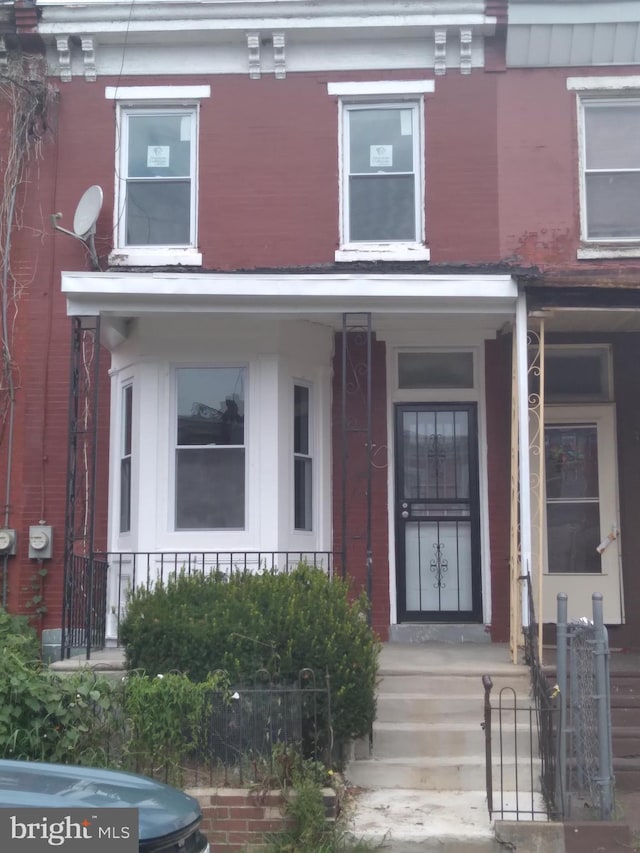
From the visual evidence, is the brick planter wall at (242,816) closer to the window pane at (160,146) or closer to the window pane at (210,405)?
the window pane at (210,405)

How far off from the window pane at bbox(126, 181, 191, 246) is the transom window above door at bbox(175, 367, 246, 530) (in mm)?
1718

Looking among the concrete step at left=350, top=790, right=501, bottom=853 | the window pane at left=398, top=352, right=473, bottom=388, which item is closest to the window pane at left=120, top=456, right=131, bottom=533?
the window pane at left=398, top=352, right=473, bottom=388

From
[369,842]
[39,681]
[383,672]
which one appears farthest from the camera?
[383,672]

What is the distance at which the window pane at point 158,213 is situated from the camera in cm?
1066

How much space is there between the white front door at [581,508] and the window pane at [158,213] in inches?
173

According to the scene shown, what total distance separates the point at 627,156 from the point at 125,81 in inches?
217

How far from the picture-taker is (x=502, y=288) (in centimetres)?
875

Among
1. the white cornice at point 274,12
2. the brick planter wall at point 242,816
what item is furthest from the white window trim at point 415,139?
the brick planter wall at point 242,816

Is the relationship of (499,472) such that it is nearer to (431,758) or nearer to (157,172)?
(431,758)

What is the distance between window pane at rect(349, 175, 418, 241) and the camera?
418 inches

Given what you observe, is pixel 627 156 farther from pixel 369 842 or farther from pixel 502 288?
pixel 369 842

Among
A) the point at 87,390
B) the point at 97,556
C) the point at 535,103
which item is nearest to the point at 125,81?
the point at 87,390

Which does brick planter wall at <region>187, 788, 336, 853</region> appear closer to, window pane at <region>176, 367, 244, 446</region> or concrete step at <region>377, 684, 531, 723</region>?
concrete step at <region>377, 684, 531, 723</region>

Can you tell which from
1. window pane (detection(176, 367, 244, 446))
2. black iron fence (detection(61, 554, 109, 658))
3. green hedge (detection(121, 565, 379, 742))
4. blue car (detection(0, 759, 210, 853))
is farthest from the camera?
window pane (detection(176, 367, 244, 446))
